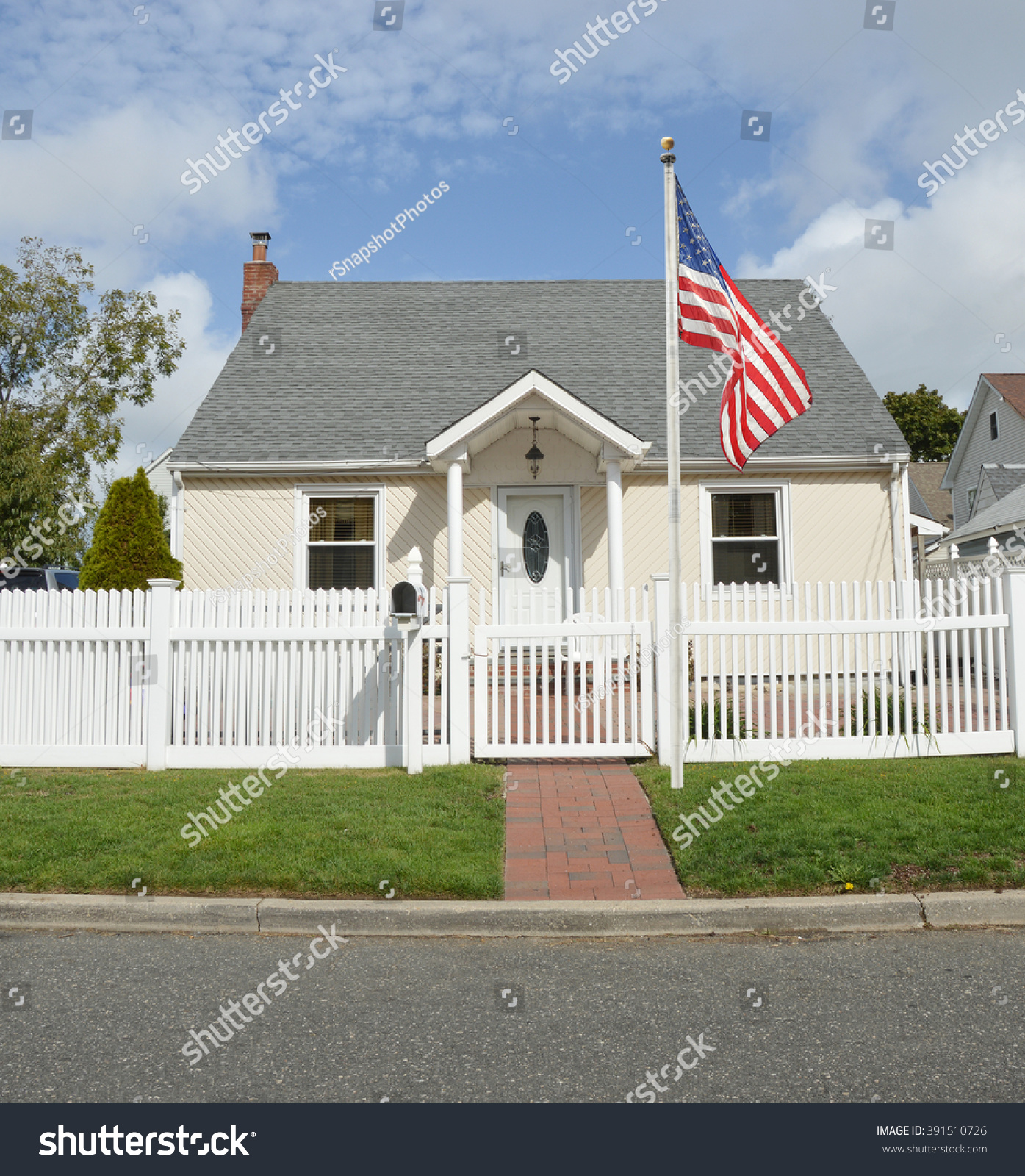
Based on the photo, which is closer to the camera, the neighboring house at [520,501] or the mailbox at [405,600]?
the mailbox at [405,600]

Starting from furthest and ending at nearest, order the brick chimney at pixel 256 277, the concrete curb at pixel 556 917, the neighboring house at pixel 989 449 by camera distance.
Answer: the neighboring house at pixel 989 449 < the brick chimney at pixel 256 277 < the concrete curb at pixel 556 917

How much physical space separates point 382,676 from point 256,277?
470 inches

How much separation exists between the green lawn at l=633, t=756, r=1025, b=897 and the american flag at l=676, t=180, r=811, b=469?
2.66m

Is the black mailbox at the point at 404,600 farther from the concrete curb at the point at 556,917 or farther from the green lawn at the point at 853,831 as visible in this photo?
the concrete curb at the point at 556,917

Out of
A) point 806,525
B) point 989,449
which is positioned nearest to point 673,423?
point 806,525

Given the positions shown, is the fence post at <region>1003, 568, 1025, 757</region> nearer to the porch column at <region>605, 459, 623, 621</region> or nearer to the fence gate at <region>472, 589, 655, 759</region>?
the fence gate at <region>472, 589, 655, 759</region>

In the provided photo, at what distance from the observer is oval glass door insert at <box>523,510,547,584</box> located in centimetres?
1330

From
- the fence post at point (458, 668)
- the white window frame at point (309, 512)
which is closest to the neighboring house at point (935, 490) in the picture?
the white window frame at point (309, 512)

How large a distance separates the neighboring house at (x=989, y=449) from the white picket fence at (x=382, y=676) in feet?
76.1

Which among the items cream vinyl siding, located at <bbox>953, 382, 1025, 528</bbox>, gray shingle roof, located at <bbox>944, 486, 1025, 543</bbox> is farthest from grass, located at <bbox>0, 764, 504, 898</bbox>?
cream vinyl siding, located at <bbox>953, 382, 1025, 528</bbox>

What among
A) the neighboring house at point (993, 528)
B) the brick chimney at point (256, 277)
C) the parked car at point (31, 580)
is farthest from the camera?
the neighboring house at point (993, 528)

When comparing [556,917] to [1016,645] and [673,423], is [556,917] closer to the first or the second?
[673,423]

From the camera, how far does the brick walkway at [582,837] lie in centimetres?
527

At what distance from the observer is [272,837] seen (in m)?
5.80
